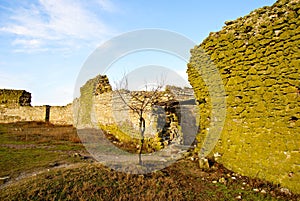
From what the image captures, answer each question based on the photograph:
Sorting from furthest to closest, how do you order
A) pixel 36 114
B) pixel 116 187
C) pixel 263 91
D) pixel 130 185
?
1. pixel 36 114
2. pixel 263 91
3. pixel 130 185
4. pixel 116 187

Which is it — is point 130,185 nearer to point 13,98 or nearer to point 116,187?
point 116,187

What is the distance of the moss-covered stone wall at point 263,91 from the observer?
197 inches

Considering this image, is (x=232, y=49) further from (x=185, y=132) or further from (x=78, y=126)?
(x=78, y=126)

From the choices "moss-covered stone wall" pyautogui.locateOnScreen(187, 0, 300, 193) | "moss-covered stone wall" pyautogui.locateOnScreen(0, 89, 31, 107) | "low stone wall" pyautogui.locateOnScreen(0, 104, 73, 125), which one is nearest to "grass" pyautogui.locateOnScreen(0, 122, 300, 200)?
"moss-covered stone wall" pyautogui.locateOnScreen(187, 0, 300, 193)

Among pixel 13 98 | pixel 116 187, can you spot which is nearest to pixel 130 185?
pixel 116 187

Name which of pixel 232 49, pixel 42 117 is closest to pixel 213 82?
pixel 232 49

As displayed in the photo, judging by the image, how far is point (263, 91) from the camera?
5.60 m

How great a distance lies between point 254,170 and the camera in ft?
18.9

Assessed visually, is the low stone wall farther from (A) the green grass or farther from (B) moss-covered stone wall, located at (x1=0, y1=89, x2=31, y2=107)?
(A) the green grass

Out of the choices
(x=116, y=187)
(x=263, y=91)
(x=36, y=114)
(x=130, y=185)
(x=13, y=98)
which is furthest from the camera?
(x=13, y=98)

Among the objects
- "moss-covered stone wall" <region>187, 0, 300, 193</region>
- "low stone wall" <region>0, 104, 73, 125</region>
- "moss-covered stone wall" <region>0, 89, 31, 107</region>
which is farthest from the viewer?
"moss-covered stone wall" <region>0, 89, 31, 107</region>

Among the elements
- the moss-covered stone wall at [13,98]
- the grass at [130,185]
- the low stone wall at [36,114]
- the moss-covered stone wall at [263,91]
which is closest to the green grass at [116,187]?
the grass at [130,185]

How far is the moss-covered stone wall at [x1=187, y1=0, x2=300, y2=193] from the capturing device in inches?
197

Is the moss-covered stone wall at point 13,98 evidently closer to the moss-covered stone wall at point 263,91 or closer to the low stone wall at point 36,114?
the low stone wall at point 36,114
